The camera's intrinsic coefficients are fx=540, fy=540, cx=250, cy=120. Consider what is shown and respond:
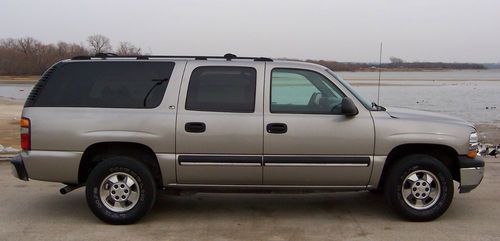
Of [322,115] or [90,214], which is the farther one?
[90,214]

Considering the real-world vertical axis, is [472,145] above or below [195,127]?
below

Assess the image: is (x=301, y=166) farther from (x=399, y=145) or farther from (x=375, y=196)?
(x=375, y=196)

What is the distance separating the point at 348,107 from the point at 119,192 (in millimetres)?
2553

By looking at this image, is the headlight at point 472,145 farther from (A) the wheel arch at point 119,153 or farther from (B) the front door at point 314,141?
(A) the wheel arch at point 119,153

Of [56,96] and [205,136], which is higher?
[56,96]

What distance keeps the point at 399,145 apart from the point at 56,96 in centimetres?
366

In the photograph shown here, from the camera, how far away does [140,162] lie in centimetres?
573

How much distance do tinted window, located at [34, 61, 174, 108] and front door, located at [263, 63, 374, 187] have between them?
3.91 feet

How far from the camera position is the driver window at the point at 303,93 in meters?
5.67

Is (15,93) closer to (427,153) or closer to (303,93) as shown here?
(303,93)

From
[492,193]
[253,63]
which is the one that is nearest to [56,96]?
[253,63]

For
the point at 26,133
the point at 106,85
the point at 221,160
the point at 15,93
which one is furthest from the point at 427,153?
the point at 15,93

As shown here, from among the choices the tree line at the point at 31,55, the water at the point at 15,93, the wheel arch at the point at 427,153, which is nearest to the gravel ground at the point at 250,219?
the wheel arch at the point at 427,153

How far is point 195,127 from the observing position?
18.2ft
